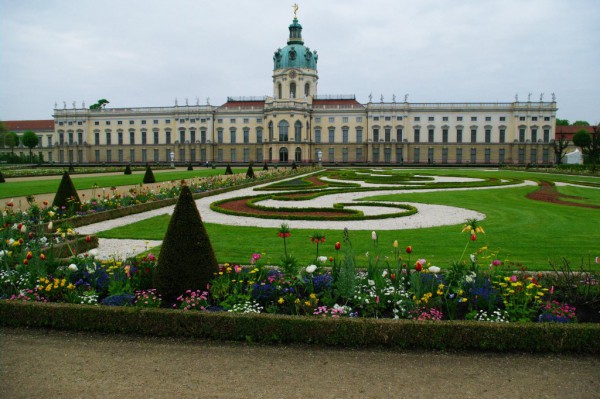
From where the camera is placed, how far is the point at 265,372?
14.4ft

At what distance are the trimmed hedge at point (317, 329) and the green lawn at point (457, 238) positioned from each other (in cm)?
258

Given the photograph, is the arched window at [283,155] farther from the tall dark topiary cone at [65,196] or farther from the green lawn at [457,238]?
the tall dark topiary cone at [65,196]

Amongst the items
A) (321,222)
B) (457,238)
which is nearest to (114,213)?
(321,222)

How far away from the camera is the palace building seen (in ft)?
207

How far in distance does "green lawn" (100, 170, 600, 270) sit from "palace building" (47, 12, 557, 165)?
5049cm

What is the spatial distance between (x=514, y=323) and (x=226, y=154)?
64818mm

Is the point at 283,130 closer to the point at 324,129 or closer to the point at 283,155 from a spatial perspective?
the point at 283,155

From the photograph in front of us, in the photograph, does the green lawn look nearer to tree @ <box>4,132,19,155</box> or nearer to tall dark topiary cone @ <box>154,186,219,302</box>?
tall dark topiary cone @ <box>154,186,219,302</box>

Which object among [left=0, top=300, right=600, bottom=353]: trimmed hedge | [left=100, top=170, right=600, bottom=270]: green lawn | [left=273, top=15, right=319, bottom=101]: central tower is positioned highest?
[left=273, top=15, right=319, bottom=101]: central tower

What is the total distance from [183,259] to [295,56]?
62471 mm

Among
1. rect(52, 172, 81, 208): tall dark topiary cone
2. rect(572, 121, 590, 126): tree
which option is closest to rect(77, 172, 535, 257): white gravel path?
rect(52, 172, 81, 208): tall dark topiary cone

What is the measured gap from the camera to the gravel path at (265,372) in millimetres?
4035

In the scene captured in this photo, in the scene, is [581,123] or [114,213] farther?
[581,123]

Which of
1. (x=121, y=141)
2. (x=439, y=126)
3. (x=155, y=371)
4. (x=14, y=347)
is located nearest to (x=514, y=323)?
(x=155, y=371)
